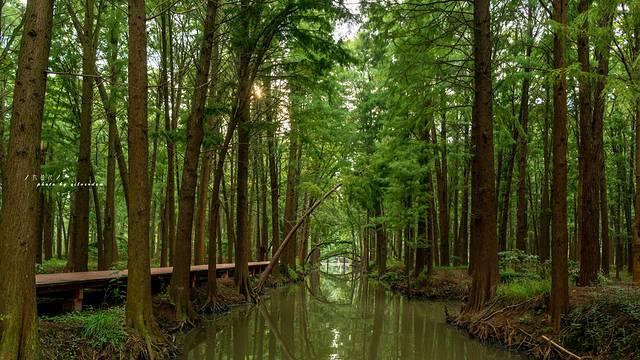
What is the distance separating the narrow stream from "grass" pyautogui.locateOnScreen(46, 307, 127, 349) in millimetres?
1518

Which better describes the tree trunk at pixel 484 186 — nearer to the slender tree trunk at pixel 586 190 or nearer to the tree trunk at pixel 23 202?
the slender tree trunk at pixel 586 190

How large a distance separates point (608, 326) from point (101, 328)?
8341mm

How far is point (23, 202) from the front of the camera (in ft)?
19.2

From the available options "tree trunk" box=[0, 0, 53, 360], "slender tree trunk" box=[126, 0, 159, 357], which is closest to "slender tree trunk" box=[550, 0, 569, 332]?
"slender tree trunk" box=[126, 0, 159, 357]

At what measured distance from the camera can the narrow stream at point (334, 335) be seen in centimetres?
979

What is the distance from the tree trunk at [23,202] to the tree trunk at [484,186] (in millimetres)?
9534

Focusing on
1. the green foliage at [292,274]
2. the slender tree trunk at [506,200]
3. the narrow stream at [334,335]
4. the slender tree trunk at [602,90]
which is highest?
the slender tree trunk at [602,90]

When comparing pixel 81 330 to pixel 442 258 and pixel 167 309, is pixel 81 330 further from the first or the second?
pixel 442 258

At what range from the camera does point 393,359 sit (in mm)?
9547

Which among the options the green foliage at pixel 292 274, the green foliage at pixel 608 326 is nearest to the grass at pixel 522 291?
the green foliage at pixel 608 326

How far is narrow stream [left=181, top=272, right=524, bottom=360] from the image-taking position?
9.79 metres

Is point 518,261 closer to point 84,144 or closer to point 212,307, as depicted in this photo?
point 212,307

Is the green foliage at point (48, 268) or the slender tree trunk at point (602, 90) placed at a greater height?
the slender tree trunk at point (602, 90)

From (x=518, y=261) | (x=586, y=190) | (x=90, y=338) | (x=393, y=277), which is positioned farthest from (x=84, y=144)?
(x=393, y=277)
